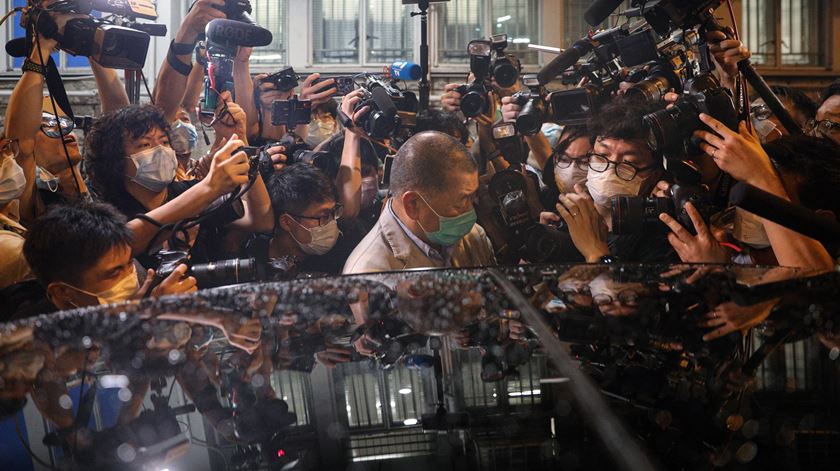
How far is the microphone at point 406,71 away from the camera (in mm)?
4273

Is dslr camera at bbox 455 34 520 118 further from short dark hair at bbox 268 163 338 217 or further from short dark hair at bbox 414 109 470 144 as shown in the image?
short dark hair at bbox 268 163 338 217

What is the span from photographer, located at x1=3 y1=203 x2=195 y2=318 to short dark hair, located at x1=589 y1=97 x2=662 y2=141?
222 cm

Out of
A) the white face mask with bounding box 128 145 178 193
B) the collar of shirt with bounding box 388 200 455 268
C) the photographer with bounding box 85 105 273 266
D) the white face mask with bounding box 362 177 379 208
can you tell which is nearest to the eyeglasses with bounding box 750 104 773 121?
the collar of shirt with bounding box 388 200 455 268

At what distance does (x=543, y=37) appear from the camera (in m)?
5.52

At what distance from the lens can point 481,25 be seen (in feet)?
17.4

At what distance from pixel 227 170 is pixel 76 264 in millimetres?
838

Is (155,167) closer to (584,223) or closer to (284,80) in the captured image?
(284,80)

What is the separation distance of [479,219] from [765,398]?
11.1 ft

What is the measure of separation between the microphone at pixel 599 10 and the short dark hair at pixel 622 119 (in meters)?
0.41

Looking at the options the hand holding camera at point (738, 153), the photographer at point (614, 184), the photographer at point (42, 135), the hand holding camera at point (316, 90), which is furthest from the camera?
the hand holding camera at point (316, 90)

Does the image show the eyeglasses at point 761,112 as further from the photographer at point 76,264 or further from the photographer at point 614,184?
the photographer at point 76,264

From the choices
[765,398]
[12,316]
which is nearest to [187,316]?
[765,398]

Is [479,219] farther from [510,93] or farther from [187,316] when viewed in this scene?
[187,316]

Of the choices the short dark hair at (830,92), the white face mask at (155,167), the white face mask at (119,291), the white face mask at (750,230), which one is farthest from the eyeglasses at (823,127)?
the white face mask at (119,291)
